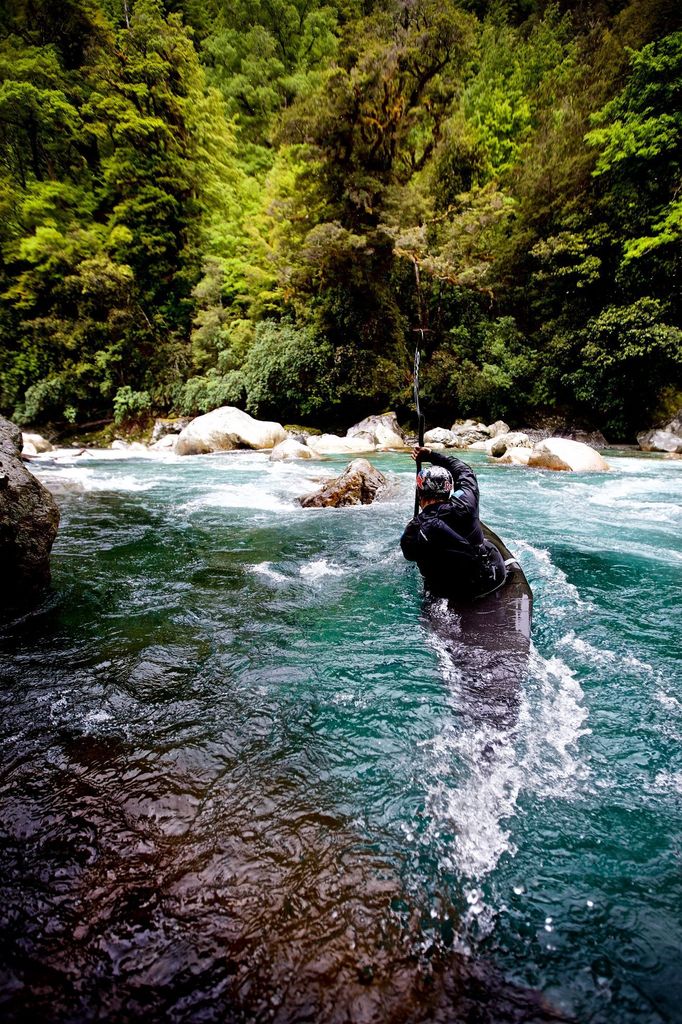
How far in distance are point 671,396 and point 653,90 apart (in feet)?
27.7

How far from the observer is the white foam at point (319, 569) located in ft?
15.1

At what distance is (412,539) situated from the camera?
10.7ft

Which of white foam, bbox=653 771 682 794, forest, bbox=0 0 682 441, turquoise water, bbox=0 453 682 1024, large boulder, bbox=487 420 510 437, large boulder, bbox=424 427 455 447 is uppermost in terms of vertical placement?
forest, bbox=0 0 682 441

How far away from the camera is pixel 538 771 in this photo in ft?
7.04

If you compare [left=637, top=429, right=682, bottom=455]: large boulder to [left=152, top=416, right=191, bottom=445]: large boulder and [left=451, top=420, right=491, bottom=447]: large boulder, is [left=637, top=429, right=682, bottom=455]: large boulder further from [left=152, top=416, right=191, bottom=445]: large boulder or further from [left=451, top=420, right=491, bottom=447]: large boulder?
[left=152, top=416, right=191, bottom=445]: large boulder

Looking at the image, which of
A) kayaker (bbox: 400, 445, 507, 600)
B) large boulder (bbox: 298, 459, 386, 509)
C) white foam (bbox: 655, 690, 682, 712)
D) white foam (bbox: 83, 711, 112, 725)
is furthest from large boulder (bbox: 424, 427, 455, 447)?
white foam (bbox: 83, 711, 112, 725)

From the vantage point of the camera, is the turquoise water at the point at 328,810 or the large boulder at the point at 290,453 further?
the large boulder at the point at 290,453

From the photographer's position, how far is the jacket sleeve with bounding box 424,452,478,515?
3.27 m

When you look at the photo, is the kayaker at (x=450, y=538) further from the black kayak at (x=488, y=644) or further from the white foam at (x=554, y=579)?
the white foam at (x=554, y=579)

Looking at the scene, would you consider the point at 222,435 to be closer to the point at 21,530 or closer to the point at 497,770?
the point at 21,530

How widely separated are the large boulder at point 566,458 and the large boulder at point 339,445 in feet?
19.9

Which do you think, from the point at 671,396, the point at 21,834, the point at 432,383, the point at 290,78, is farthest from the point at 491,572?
the point at 290,78

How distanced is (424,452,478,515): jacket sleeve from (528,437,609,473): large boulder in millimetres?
7610

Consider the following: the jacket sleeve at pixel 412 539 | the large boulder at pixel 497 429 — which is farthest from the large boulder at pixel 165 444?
the jacket sleeve at pixel 412 539
